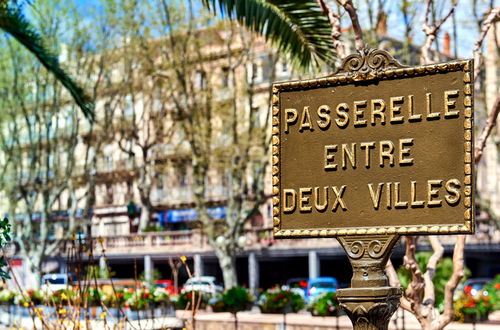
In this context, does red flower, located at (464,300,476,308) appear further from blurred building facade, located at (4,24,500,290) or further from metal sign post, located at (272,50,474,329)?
blurred building facade, located at (4,24,500,290)

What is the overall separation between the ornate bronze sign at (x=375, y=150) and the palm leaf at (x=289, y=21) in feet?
13.4

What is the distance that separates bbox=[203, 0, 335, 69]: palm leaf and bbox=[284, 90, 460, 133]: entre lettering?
407 cm

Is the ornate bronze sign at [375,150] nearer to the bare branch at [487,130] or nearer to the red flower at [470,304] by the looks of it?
the bare branch at [487,130]

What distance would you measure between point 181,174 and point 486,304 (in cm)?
3901

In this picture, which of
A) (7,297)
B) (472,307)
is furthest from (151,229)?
(472,307)

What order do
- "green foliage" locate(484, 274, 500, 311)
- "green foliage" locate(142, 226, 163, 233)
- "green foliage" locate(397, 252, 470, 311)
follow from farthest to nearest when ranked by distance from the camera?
"green foliage" locate(142, 226, 163, 233), "green foliage" locate(484, 274, 500, 311), "green foliage" locate(397, 252, 470, 311)

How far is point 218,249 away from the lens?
37375mm

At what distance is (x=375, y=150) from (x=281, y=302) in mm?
18654

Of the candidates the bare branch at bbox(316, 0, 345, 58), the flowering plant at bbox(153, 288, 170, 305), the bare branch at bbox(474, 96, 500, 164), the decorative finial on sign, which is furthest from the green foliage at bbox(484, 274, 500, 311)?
the decorative finial on sign

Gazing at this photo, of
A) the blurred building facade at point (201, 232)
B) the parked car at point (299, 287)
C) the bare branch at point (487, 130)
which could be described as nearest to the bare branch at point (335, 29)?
the bare branch at point (487, 130)

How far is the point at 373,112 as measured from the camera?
5152 millimetres

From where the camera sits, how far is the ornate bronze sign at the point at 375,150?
4.95 meters

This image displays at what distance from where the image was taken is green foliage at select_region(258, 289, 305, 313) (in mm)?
23453

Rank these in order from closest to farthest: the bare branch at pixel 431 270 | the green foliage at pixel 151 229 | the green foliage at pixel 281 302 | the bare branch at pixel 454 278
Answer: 1. the bare branch at pixel 454 278
2. the bare branch at pixel 431 270
3. the green foliage at pixel 281 302
4. the green foliage at pixel 151 229
